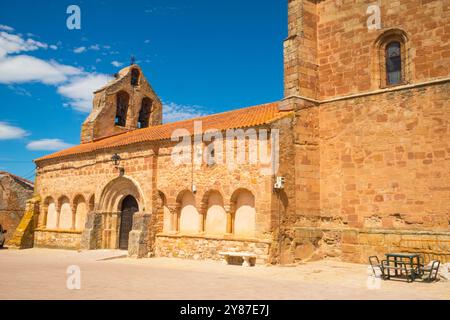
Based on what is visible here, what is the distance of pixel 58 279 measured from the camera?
9.77 meters

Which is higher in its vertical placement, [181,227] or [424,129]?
[424,129]

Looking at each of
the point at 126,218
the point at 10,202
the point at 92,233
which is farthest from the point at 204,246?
the point at 10,202

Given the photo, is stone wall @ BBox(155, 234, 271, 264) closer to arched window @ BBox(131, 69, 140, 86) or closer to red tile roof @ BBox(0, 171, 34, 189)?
arched window @ BBox(131, 69, 140, 86)

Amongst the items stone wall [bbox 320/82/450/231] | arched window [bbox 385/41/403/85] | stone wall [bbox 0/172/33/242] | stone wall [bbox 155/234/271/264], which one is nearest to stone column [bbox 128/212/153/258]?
stone wall [bbox 155/234/271/264]

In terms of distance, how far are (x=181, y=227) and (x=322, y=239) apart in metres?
5.10

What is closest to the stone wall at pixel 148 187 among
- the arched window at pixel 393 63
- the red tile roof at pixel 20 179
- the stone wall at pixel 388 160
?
the stone wall at pixel 388 160

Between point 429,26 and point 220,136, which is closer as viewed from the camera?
point 429,26

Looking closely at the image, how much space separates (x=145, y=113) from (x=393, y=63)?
1539cm

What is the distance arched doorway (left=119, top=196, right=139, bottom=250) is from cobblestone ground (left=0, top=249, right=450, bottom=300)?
15.1 feet

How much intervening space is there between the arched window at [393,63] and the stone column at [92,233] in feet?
40.9

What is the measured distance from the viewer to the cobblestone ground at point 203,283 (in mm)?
7875

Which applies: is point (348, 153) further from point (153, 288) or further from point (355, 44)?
point (153, 288)

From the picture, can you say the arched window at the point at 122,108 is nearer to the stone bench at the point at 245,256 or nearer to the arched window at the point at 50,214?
the arched window at the point at 50,214
